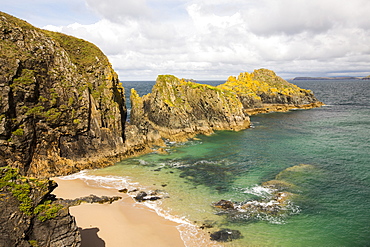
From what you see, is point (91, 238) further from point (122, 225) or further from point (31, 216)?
point (31, 216)

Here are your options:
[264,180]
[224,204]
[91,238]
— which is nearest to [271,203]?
[224,204]

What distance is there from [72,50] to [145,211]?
130 feet

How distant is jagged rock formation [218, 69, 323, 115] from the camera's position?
11519 cm

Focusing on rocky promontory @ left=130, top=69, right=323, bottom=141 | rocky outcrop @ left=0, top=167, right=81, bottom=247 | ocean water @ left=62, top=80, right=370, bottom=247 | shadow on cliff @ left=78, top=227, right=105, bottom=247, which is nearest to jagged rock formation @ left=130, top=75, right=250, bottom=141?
rocky promontory @ left=130, top=69, right=323, bottom=141

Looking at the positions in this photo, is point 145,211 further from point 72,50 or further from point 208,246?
point 72,50

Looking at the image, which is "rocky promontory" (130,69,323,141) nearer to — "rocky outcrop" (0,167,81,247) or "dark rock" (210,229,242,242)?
"dark rock" (210,229,242,242)

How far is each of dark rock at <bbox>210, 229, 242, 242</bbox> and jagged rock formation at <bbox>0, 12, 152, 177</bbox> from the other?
28173 mm

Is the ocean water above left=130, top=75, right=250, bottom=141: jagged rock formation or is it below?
below

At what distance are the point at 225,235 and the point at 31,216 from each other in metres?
18.4

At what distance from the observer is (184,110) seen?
7356 centimetres

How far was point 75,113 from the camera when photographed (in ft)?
152

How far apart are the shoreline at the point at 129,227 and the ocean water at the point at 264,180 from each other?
69 cm

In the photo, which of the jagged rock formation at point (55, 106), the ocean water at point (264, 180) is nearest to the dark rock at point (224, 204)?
the ocean water at point (264, 180)

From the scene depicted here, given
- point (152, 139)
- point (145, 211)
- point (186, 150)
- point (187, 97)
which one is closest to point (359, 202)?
point (145, 211)
